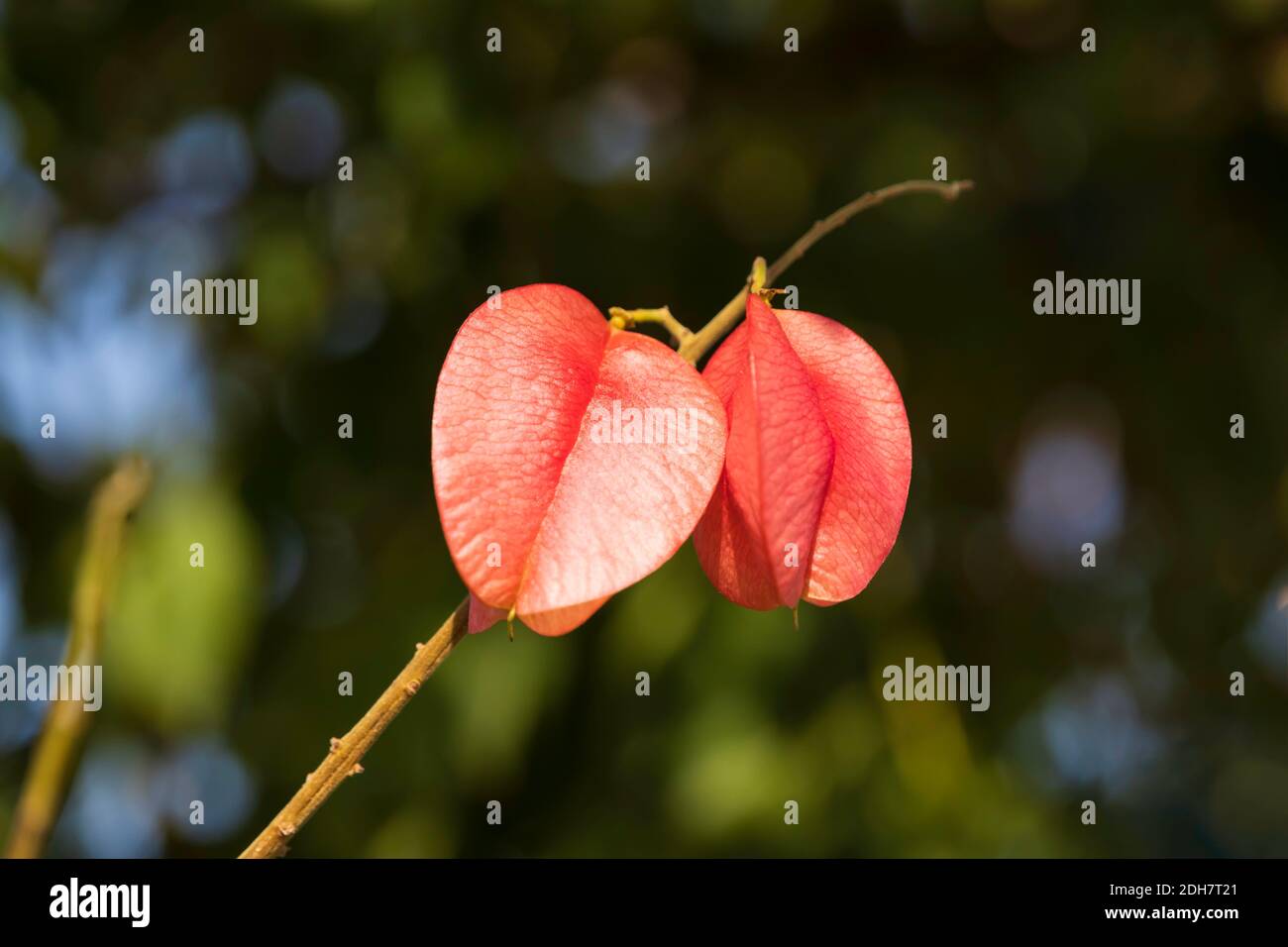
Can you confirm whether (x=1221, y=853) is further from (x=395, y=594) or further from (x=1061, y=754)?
(x=395, y=594)

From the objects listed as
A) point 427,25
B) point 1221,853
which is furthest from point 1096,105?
point 1221,853

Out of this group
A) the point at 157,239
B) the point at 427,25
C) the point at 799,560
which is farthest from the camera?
the point at 157,239

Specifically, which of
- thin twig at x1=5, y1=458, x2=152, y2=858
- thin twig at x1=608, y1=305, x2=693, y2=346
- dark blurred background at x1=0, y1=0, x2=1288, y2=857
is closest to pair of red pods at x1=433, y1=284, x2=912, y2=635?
thin twig at x1=608, y1=305, x2=693, y2=346

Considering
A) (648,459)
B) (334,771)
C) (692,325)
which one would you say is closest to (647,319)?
(648,459)

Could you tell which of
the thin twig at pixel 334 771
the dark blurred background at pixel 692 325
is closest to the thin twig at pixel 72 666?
the thin twig at pixel 334 771

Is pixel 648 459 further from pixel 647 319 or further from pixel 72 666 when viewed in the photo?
pixel 72 666

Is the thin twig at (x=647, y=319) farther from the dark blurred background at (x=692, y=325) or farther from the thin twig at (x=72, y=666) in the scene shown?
the dark blurred background at (x=692, y=325)

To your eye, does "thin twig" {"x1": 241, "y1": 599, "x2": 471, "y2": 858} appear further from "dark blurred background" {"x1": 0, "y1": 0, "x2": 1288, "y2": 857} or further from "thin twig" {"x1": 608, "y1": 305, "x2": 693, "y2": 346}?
"dark blurred background" {"x1": 0, "y1": 0, "x2": 1288, "y2": 857}
